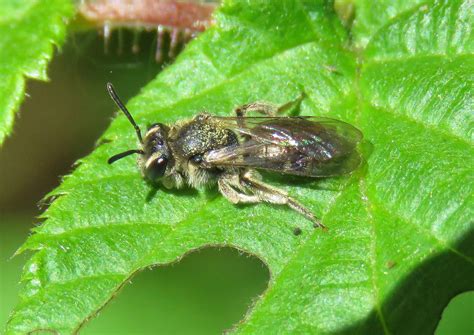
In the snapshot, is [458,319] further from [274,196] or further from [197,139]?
[197,139]

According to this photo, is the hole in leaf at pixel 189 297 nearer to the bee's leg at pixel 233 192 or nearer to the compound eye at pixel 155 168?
the bee's leg at pixel 233 192

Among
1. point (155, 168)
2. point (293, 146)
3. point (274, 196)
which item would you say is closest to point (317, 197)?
point (274, 196)

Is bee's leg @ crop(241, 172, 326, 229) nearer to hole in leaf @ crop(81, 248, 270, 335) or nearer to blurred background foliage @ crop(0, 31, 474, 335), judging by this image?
blurred background foliage @ crop(0, 31, 474, 335)

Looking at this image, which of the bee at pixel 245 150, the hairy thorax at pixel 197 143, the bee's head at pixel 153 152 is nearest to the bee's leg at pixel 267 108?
the bee at pixel 245 150

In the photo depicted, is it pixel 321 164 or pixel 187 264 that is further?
pixel 187 264

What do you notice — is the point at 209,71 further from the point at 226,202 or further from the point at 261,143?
the point at 226,202

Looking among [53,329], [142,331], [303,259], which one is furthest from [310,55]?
[142,331]

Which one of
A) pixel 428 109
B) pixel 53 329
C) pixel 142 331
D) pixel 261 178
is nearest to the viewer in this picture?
pixel 53 329
